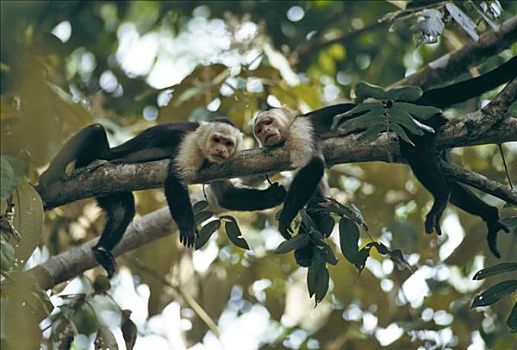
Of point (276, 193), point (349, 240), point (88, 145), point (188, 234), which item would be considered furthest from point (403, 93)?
point (88, 145)

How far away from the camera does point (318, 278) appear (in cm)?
351

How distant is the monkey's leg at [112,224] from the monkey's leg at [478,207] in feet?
6.75

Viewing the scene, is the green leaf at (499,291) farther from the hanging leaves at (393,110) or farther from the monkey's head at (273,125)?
the monkey's head at (273,125)

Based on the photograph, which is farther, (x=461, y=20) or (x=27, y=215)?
(x=461, y=20)

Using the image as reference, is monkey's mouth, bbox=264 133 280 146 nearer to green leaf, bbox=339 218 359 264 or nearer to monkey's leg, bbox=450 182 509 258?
monkey's leg, bbox=450 182 509 258

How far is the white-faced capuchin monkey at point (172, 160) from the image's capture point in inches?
177

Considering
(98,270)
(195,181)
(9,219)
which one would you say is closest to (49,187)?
(195,181)

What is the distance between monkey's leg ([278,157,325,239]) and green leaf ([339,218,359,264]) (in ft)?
2.28

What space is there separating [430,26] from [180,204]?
1.69m

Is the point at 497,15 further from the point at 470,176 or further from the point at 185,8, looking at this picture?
the point at 185,8

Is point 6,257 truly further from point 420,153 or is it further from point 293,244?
point 420,153

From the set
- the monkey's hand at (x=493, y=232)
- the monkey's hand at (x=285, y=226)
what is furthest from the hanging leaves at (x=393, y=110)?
the monkey's hand at (x=493, y=232)

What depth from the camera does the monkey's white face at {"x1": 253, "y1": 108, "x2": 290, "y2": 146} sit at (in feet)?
15.7

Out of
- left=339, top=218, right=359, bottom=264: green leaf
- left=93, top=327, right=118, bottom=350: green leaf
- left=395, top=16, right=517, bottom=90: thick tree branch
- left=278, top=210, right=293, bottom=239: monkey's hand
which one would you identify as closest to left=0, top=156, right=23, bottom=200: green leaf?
left=339, top=218, right=359, bottom=264: green leaf
